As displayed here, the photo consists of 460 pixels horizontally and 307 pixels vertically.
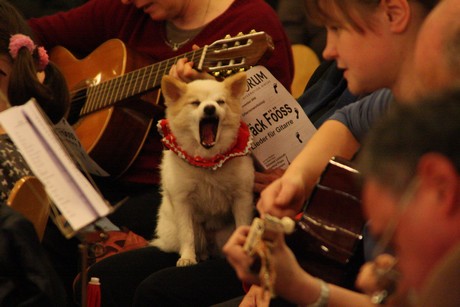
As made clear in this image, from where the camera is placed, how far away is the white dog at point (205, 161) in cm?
188

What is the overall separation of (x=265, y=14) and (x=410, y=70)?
96 cm

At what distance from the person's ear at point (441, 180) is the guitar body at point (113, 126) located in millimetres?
1604

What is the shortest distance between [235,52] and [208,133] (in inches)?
11.2

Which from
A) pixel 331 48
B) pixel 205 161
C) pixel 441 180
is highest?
pixel 441 180

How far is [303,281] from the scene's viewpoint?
120 cm

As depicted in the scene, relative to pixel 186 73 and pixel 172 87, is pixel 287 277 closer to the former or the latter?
pixel 172 87

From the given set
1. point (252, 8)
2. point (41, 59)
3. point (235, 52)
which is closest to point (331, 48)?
point (235, 52)

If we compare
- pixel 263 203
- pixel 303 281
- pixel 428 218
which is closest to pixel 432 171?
pixel 428 218

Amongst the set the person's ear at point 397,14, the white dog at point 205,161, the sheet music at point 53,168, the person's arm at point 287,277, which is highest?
the person's ear at point 397,14

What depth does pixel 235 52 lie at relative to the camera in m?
2.06

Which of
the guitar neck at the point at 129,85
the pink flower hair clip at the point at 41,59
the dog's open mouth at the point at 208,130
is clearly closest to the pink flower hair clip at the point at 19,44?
the pink flower hair clip at the point at 41,59

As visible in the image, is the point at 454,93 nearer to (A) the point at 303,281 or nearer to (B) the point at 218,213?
(A) the point at 303,281

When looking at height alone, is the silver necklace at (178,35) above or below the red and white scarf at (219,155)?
above

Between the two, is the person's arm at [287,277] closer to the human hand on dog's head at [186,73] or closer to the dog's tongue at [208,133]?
the dog's tongue at [208,133]
